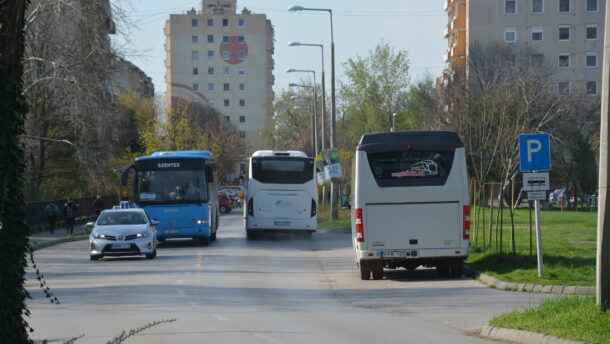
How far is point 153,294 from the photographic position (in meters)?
17.8

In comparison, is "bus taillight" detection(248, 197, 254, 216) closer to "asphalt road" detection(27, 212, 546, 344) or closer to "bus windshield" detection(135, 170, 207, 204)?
"bus windshield" detection(135, 170, 207, 204)

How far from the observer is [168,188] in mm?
33438

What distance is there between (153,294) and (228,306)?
2.53m

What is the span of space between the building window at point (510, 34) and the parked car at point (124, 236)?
2727 inches

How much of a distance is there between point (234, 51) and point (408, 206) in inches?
4910

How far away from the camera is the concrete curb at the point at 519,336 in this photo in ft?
34.5

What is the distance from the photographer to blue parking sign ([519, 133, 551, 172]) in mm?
18391

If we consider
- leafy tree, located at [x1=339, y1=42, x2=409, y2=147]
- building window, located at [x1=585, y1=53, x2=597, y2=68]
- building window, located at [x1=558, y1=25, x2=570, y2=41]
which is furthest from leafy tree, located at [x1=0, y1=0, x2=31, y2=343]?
building window, located at [x1=585, y1=53, x2=597, y2=68]

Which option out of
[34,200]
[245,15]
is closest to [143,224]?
[34,200]

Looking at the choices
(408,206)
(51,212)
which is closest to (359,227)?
(408,206)

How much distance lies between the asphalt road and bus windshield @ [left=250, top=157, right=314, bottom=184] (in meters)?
8.06

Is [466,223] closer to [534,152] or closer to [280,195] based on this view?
[534,152]

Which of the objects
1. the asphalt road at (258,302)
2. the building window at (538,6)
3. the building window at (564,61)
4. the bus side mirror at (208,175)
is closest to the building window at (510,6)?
the building window at (538,6)

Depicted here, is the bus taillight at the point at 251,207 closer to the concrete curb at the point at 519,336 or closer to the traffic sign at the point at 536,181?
the traffic sign at the point at 536,181
